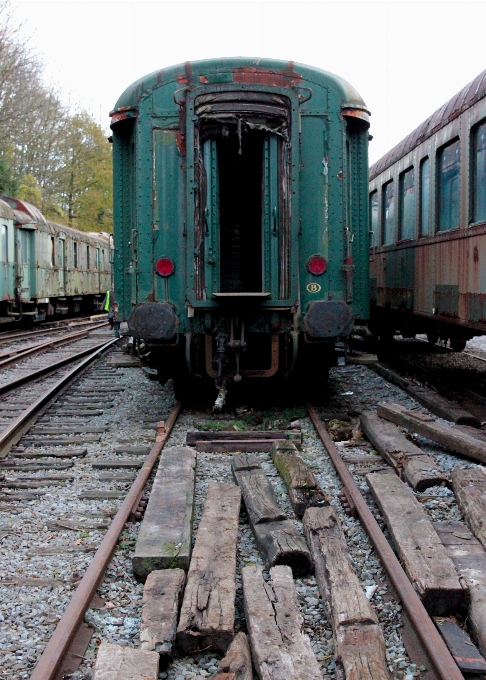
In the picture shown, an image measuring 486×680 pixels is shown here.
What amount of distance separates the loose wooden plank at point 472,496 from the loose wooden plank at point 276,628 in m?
1.27

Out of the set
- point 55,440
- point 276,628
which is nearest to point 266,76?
point 55,440

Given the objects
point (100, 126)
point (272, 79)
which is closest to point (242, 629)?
point (272, 79)

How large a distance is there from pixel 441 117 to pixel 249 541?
6.83m

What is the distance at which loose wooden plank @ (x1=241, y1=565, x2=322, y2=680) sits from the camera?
2814 millimetres

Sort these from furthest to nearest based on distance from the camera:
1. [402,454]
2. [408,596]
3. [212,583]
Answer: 1. [402,454]
2. [212,583]
3. [408,596]

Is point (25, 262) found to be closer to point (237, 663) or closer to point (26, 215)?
point (26, 215)

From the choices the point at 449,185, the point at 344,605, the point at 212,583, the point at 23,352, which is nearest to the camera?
the point at 344,605

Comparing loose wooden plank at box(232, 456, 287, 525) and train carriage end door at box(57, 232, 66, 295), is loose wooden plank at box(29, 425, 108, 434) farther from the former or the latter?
train carriage end door at box(57, 232, 66, 295)

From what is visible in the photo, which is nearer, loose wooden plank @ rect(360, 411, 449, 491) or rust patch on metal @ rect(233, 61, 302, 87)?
loose wooden plank @ rect(360, 411, 449, 491)

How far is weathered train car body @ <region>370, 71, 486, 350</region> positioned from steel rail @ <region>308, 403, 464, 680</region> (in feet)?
11.2

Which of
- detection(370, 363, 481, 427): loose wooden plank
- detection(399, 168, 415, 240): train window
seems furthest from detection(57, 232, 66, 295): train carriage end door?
detection(370, 363, 481, 427): loose wooden plank

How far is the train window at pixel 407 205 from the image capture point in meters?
11.0

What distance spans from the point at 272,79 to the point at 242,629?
19.3 feet

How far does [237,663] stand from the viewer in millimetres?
2852
